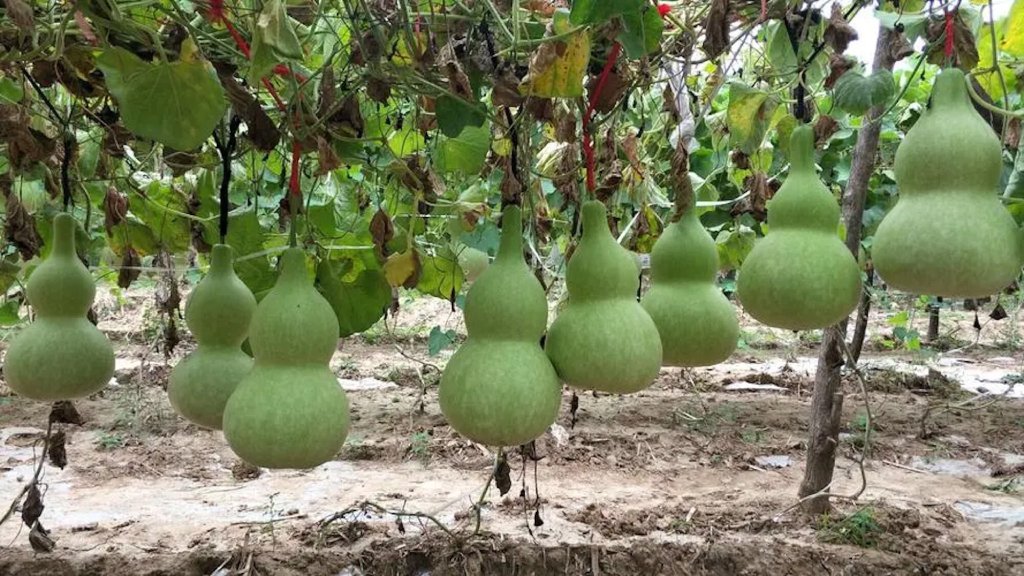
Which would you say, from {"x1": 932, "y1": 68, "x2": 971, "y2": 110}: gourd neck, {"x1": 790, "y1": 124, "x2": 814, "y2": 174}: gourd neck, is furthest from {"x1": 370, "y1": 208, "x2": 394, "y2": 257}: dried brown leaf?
{"x1": 932, "y1": 68, "x2": 971, "y2": 110}: gourd neck

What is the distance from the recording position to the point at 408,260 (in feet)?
6.57

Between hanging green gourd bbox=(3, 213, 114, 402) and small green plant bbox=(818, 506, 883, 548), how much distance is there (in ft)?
9.55

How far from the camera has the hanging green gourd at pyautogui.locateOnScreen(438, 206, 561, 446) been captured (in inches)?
54.6

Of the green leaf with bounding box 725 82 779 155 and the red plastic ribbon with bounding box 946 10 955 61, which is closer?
the red plastic ribbon with bounding box 946 10 955 61

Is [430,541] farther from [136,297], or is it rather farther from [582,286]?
[136,297]

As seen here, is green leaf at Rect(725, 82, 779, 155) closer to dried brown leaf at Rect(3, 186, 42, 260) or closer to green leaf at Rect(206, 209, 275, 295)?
green leaf at Rect(206, 209, 275, 295)

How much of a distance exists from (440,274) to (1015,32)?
1.82 metres

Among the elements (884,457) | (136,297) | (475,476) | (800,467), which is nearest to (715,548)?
(475,476)

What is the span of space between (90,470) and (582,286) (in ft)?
14.8

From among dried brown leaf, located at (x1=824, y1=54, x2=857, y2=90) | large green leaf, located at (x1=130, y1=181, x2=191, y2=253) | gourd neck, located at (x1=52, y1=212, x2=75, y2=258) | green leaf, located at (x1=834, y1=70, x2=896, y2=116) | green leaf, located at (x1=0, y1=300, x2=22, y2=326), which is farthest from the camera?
green leaf, located at (x1=0, y1=300, x2=22, y2=326)

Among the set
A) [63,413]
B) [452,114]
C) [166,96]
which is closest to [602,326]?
[452,114]

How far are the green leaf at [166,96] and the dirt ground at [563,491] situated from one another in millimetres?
1440

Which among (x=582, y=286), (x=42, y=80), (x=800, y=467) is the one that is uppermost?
(x=42, y=80)

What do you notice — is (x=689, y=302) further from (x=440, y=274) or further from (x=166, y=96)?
(x=440, y=274)
